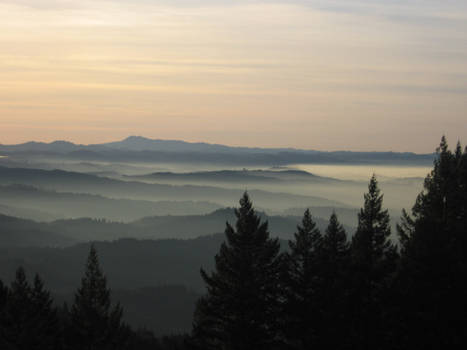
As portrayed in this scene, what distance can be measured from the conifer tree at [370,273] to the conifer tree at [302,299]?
1.99 m

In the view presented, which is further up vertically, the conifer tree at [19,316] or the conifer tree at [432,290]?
Result: the conifer tree at [432,290]

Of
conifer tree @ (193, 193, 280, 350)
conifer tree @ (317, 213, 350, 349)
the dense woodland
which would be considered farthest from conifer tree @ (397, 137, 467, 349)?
conifer tree @ (193, 193, 280, 350)

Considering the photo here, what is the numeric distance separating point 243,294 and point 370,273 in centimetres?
657

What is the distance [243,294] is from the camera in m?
28.6

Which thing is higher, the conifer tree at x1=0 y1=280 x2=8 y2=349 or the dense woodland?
the dense woodland

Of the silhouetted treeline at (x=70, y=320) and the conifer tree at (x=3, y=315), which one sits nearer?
the conifer tree at (x=3, y=315)

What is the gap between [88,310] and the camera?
→ 39125 mm

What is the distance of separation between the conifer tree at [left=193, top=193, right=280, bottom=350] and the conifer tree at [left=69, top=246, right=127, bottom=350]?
12.1m

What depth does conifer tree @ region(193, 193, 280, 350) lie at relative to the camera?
28.6 meters

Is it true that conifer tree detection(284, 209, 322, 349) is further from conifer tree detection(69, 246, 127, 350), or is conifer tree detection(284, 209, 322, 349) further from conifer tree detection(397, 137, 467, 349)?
conifer tree detection(69, 246, 127, 350)

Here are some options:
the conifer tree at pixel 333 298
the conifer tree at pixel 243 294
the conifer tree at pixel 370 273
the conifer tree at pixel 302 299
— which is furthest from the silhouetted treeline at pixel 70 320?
the conifer tree at pixel 370 273

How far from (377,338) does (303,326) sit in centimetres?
385

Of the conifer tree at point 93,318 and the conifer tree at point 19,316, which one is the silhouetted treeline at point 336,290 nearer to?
the conifer tree at point 93,318

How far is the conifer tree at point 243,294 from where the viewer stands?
28594mm
